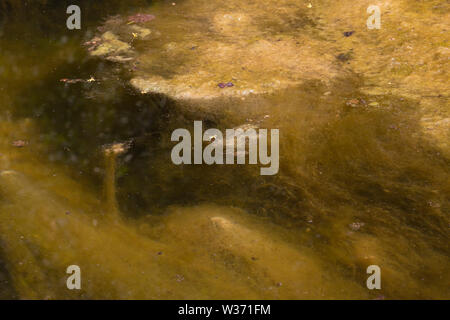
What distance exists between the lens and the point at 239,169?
9.41ft

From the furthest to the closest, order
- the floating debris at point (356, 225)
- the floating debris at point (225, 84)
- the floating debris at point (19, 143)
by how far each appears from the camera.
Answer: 1. the floating debris at point (225, 84)
2. the floating debris at point (19, 143)
3. the floating debris at point (356, 225)

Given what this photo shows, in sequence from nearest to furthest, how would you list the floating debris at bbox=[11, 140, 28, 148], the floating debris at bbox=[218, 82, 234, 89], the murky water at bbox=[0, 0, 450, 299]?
the murky water at bbox=[0, 0, 450, 299]
the floating debris at bbox=[11, 140, 28, 148]
the floating debris at bbox=[218, 82, 234, 89]

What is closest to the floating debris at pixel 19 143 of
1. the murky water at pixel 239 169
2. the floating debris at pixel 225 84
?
the murky water at pixel 239 169

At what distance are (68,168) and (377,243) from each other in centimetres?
205

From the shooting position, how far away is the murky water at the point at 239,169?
2.24m

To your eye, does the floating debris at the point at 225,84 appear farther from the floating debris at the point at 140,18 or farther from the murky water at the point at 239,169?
the floating debris at the point at 140,18

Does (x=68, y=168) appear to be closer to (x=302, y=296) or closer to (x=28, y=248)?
(x=28, y=248)

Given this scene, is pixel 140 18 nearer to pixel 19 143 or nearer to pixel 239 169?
pixel 19 143

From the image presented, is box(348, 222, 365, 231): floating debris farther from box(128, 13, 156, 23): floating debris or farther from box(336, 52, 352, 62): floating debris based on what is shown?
box(128, 13, 156, 23): floating debris

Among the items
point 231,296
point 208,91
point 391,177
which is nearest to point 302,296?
point 231,296

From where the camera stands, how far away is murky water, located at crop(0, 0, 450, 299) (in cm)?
224

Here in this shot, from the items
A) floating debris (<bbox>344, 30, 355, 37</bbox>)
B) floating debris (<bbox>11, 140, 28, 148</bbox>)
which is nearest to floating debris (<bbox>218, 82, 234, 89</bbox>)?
floating debris (<bbox>344, 30, 355, 37</bbox>)

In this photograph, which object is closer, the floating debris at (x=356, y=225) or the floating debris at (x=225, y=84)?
the floating debris at (x=356, y=225)

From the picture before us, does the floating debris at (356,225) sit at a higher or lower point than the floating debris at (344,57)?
lower
